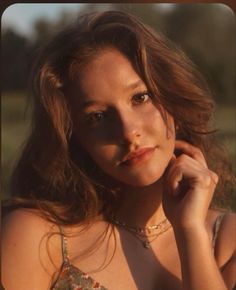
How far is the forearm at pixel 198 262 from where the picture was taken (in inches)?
51.8

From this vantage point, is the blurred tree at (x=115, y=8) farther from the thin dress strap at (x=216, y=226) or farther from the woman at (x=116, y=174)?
the thin dress strap at (x=216, y=226)

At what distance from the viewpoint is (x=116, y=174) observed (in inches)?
54.9

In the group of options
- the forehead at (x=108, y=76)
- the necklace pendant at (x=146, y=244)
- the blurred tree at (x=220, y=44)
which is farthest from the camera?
the necklace pendant at (x=146, y=244)

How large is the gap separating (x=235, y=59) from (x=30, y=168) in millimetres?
679

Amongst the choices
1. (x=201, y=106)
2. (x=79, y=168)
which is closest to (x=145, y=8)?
(x=201, y=106)

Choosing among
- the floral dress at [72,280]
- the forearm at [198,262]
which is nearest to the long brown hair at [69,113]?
the floral dress at [72,280]

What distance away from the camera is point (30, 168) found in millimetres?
1508

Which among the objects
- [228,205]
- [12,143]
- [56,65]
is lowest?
[228,205]

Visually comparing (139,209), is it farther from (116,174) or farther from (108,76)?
(108,76)

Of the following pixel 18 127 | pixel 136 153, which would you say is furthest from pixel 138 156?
pixel 18 127

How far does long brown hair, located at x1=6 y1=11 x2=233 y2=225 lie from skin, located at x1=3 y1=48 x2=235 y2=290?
3 centimetres

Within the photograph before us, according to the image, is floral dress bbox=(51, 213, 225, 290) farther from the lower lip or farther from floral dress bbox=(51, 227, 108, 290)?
the lower lip

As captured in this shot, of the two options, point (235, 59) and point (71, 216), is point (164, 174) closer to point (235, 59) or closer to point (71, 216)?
point (71, 216)

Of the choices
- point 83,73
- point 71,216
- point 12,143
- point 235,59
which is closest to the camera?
point 83,73
